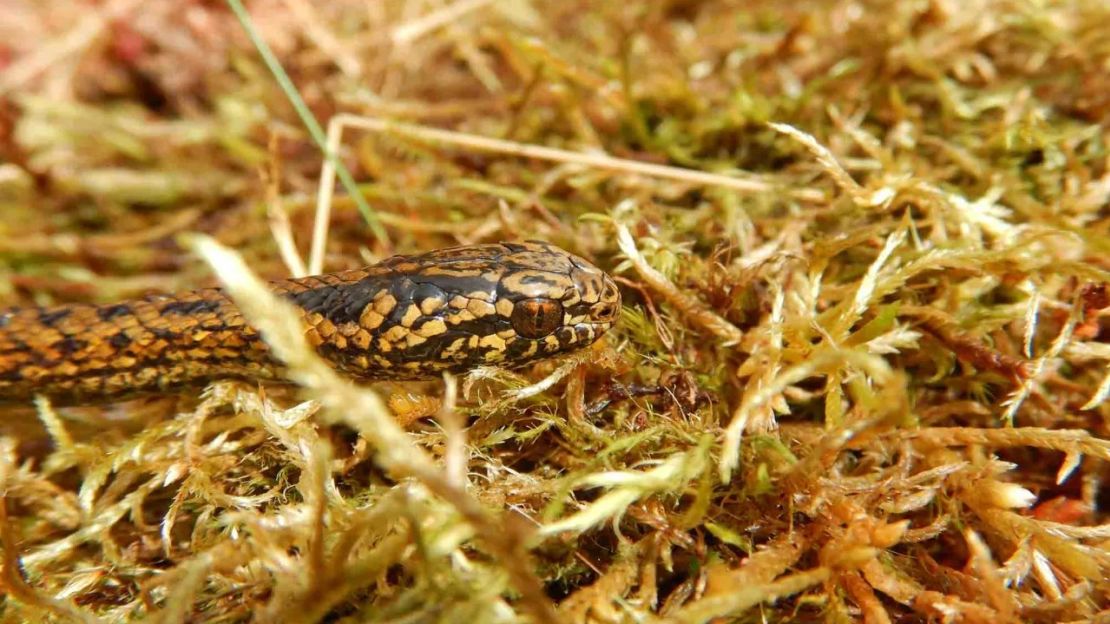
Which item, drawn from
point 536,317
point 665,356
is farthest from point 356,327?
point 665,356

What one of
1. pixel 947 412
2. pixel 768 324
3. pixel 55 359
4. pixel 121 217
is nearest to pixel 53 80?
pixel 121 217

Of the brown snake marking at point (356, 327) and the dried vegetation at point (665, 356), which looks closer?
the dried vegetation at point (665, 356)

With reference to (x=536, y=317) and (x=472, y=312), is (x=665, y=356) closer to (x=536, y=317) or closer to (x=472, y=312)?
(x=536, y=317)

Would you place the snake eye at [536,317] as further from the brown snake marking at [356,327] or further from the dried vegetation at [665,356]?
the dried vegetation at [665,356]

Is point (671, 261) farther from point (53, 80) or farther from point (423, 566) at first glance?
point (53, 80)

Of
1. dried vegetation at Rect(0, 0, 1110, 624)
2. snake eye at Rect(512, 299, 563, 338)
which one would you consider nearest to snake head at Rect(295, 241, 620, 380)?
snake eye at Rect(512, 299, 563, 338)

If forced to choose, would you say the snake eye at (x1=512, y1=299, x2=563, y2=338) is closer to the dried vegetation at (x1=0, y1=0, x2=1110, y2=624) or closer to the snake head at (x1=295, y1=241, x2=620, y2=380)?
the snake head at (x1=295, y1=241, x2=620, y2=380)

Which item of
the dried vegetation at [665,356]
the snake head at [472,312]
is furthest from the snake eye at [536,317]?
the dried vegetation at [665,356]

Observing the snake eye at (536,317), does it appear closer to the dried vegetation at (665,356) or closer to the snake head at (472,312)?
the snake head at (472,312)
